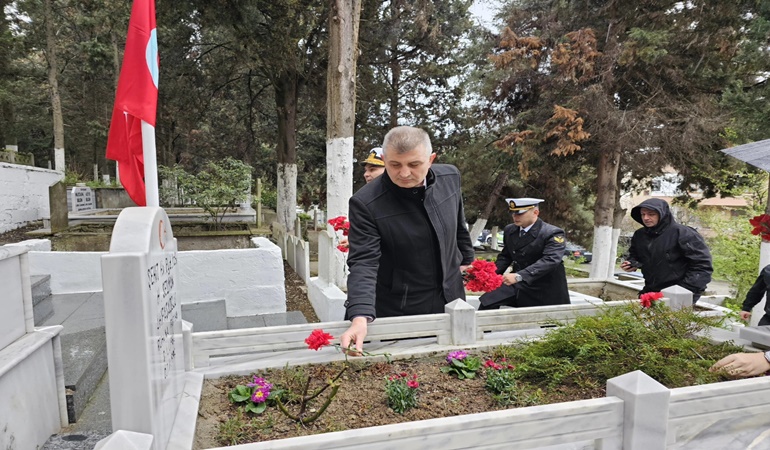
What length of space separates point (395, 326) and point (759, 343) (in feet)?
6.85

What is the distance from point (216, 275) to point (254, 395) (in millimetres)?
4373

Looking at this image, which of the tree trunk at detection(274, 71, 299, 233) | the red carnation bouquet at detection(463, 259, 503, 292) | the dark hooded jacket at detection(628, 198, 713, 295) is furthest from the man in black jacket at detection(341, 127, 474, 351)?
the tree trunk at detection(274, 71, 299, 233)

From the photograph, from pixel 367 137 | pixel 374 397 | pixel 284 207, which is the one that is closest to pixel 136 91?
pixel 374 397

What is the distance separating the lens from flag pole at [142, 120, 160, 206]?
2664 mm

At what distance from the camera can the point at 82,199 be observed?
14742mm

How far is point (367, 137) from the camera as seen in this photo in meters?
18.9

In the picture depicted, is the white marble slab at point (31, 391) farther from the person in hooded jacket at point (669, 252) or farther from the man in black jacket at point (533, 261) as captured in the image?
the person in hooded jacket at point (669, 252)

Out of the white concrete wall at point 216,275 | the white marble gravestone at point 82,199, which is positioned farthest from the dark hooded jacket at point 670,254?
the white marble gravestone at point 82,199

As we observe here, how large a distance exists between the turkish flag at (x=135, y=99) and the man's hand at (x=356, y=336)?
1732 mm

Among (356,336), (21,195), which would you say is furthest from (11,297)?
(21,195)

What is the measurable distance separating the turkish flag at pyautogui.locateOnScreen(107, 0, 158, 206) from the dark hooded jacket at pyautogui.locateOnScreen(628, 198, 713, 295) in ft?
13.1

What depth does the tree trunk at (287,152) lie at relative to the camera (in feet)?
43.4

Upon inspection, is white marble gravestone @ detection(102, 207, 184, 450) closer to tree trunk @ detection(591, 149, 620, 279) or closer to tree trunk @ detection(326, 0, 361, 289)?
tree trunk @ detection(326, 0, 361, 289)

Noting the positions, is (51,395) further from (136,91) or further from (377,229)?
(377,229)
